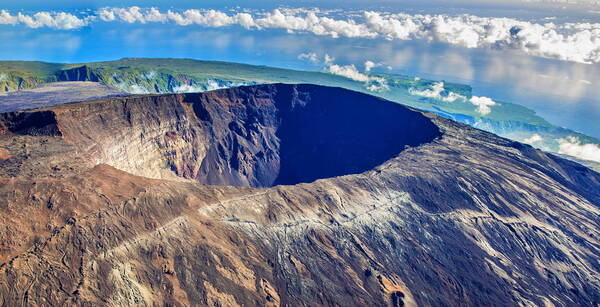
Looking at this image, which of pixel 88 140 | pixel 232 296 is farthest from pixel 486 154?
pixel 88 140

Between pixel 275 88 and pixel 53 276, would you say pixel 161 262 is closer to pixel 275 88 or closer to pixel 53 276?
pixel 53 276

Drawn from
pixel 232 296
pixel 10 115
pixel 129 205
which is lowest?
pixel 232 296

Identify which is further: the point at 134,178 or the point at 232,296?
the point at 134,178

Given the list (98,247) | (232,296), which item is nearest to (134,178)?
(98,247)

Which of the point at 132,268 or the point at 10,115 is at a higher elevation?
the point at 10,115

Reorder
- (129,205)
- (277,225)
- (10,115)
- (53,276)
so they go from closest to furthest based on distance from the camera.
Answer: (53,276), (129,205), (277,225), (10,115)

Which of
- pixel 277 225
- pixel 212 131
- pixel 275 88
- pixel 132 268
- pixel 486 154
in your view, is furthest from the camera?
pixel 275 88
